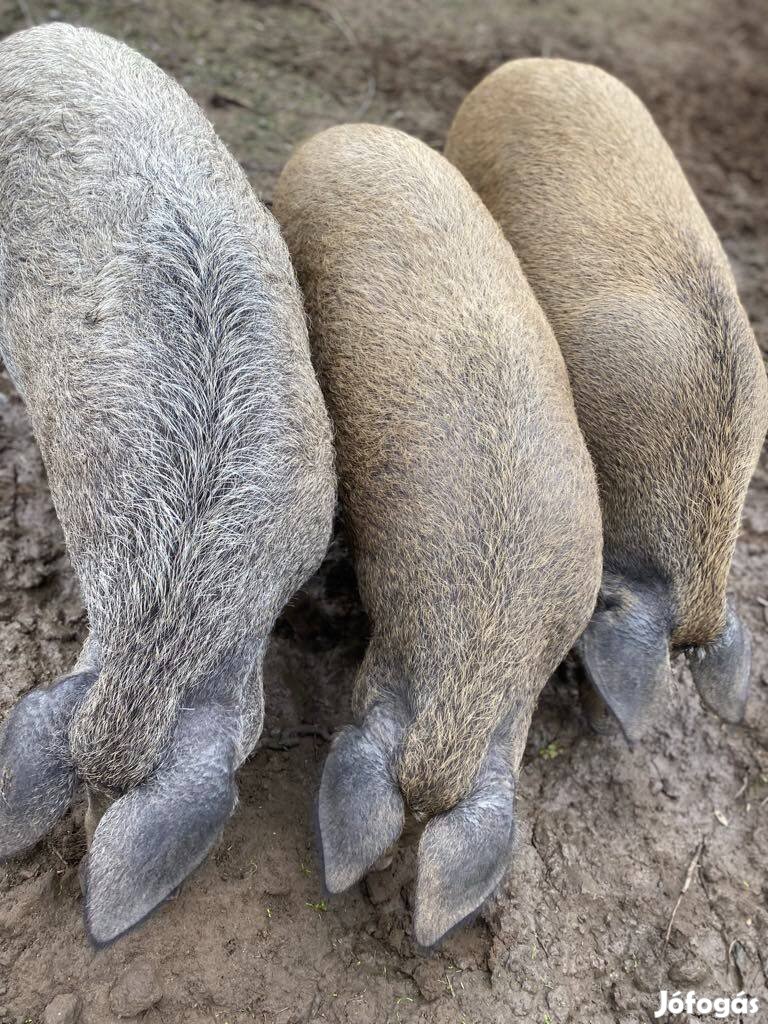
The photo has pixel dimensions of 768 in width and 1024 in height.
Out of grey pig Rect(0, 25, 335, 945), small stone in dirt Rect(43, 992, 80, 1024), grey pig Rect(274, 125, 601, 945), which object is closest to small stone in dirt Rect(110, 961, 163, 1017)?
small stone in dirt Rect(43, 992, 80, 1024)

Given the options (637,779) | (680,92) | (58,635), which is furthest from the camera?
(680,92)

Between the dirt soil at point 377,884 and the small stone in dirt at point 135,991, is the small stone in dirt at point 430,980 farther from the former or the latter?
the small stone in dirt at point 135,991

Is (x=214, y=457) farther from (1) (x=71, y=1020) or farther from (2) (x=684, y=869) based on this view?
(2) (x=684, y=869)

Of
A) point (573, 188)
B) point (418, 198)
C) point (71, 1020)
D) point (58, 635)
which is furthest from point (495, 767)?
point (573, 188)

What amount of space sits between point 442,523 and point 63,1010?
6.21ft

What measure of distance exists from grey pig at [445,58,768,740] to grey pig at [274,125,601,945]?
37cm

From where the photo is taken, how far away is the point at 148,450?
2938mm

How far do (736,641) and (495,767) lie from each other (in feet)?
4.09

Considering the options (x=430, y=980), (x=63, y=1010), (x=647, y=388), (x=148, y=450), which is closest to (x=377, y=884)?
(x=430, y=980)

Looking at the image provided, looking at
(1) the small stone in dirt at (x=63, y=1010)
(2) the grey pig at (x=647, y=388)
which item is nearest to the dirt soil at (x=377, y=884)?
(1) the small stone in dirt at (x=63, y=1010)

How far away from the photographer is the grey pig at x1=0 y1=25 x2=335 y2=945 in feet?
8.86

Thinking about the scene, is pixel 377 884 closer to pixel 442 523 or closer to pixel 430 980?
pixel 430 980

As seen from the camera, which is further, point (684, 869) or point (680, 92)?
point (680, 92)

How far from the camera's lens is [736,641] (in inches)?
146
